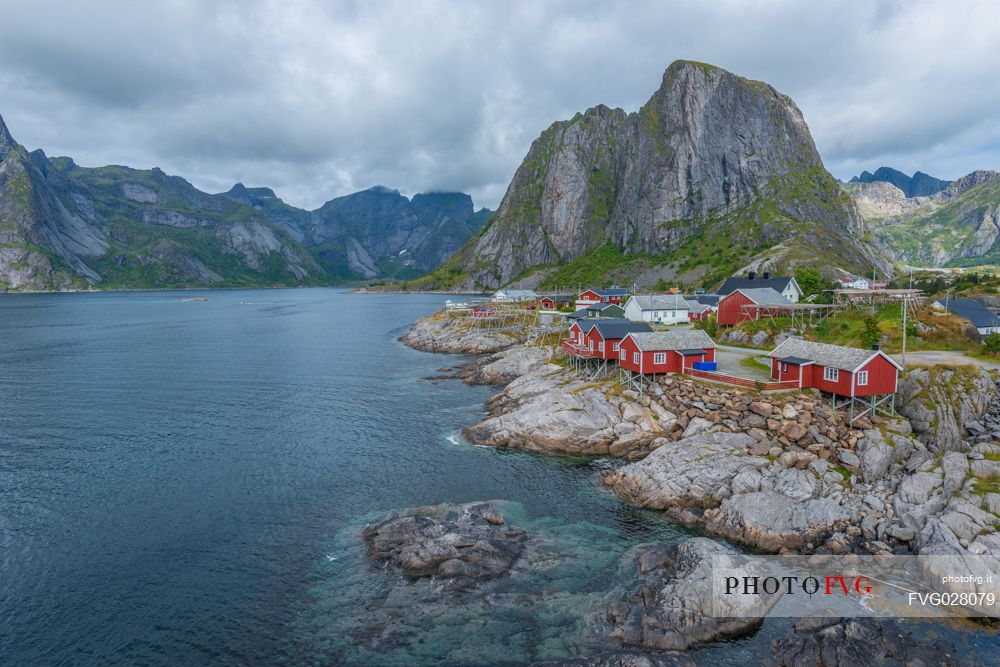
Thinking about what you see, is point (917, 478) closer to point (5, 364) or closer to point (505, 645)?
point (505, 645)

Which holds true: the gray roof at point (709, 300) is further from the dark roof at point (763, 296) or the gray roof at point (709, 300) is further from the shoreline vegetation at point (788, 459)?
the shoreline vegetation at point (788, 459)

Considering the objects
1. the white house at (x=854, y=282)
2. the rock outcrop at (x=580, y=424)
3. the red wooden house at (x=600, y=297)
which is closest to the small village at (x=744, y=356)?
the rock outcrop at (x=580, y=424)

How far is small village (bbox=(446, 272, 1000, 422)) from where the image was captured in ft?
135

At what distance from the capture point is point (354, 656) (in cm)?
2261

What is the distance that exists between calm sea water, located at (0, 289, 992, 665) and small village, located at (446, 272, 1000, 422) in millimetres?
14857

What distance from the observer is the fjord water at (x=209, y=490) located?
25.4 m

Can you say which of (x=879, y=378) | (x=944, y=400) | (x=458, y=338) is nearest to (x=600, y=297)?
(x=458, y=338)

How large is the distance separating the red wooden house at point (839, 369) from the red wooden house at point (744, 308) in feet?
97.4

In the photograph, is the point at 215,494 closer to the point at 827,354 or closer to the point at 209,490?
the point at 209,490

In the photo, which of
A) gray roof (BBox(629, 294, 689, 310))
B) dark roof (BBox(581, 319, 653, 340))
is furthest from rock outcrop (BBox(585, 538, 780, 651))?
gray roof (BBox(629, 294, 689, 310))

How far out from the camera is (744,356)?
198 feet

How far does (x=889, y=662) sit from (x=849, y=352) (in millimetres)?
26843

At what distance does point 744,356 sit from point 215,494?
5561cm

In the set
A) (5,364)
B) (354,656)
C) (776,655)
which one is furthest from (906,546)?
(5,364)
